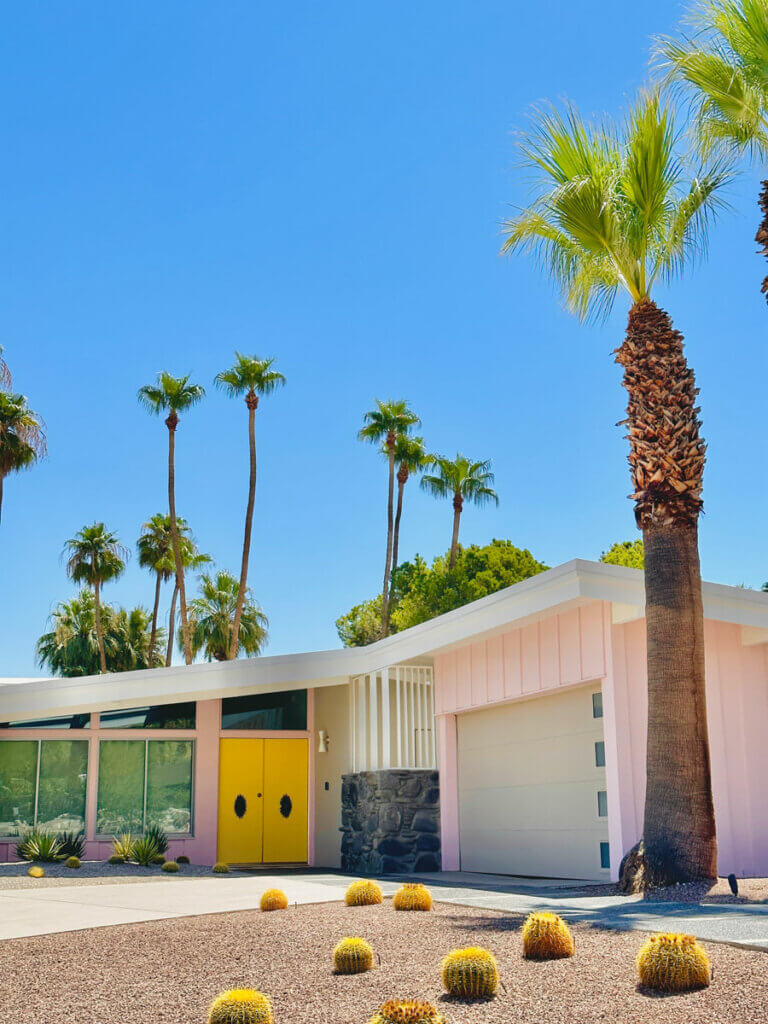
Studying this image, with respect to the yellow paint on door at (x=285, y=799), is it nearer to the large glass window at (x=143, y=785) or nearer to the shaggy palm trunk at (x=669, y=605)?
the large glass window at (x=143, y=785)

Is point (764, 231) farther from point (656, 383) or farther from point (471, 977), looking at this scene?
point (471, 977)

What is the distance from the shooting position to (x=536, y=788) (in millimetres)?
13094

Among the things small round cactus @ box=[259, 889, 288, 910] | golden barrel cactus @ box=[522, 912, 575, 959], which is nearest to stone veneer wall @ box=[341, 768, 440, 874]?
small round cactus @ box=[259, 889, 288, 910]

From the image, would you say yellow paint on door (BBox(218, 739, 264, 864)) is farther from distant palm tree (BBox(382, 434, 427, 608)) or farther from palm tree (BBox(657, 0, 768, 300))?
distant palm tree (BBox(382, 434, 427, 608))

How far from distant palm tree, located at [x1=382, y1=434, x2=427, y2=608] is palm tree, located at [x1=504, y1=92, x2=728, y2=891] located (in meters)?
24.7

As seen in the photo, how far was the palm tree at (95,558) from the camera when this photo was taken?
1533 inches

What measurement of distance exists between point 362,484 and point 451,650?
85.9 ft

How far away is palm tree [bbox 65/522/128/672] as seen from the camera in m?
38.9

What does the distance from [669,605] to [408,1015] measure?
5.92 m

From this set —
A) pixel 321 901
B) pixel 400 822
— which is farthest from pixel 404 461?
pixel 321 901

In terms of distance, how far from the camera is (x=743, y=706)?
1189 centimetres

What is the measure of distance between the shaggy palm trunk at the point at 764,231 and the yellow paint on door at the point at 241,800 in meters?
13.3

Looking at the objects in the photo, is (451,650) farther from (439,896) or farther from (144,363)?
(144,363)

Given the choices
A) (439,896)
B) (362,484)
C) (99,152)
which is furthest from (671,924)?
(362,484)
